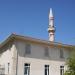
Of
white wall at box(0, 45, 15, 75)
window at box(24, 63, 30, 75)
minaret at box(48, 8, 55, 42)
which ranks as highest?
minaret at box(48, 8, 55, 42)

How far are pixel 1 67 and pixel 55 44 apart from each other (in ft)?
27.3

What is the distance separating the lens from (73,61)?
27234 millimetres

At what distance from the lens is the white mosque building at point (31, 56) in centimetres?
2783

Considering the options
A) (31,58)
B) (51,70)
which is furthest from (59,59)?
(31,58)

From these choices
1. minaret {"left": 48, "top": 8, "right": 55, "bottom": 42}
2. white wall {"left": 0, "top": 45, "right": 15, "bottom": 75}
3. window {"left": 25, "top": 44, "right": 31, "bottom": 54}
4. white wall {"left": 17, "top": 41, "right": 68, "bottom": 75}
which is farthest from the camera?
minaret {"left": 48, "top": 8, "right": 55, "bottom": 42}

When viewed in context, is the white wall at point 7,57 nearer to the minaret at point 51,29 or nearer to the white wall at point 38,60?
the white wall at point 38,60

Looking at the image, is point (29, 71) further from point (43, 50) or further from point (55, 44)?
point (55, 44)

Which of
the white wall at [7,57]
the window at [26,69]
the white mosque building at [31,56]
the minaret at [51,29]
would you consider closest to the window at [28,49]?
the white mosque building at [31,56]

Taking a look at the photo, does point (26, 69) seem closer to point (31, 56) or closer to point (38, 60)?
point (31, 56)

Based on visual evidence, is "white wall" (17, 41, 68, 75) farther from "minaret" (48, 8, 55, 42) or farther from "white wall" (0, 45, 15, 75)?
"minaret" (48, 8, 55, 42)

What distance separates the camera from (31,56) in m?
29.0

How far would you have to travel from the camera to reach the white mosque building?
91.3 feet

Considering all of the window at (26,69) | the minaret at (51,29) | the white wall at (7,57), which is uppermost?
the minaret at (51,29)

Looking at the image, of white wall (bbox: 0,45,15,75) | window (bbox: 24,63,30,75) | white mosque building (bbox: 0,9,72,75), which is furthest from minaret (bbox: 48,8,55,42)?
window (bbox: 24,63,30,75)
